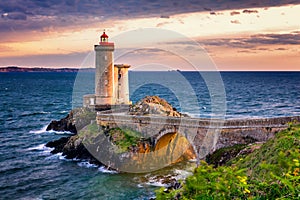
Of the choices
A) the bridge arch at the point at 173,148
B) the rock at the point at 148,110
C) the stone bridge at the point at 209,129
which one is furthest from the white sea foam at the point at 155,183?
the rock at the point at 148,110

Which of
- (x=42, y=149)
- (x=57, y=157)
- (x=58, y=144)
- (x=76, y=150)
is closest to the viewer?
(x=76, y=150)

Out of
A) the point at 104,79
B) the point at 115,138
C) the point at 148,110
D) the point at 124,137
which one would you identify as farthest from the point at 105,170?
the point at 104,79

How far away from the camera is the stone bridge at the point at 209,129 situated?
2784 cm

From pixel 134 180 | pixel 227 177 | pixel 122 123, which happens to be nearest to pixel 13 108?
pixel 122 123

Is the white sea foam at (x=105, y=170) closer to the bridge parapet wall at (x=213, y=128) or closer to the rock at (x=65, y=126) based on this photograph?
the bridge parapet wall at (x=213, y=128)

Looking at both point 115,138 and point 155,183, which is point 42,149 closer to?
point 115,138

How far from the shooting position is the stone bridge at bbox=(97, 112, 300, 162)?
91.4 ft

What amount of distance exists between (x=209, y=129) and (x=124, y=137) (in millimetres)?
11052

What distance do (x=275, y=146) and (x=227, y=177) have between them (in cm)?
1068

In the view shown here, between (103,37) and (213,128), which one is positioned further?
(103,37)

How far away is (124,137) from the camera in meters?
38.2

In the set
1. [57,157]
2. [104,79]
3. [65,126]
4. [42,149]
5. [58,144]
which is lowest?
[57,157]

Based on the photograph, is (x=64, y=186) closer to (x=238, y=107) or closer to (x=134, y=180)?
(x=134, y=180)

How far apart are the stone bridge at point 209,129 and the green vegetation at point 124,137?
687 mm
